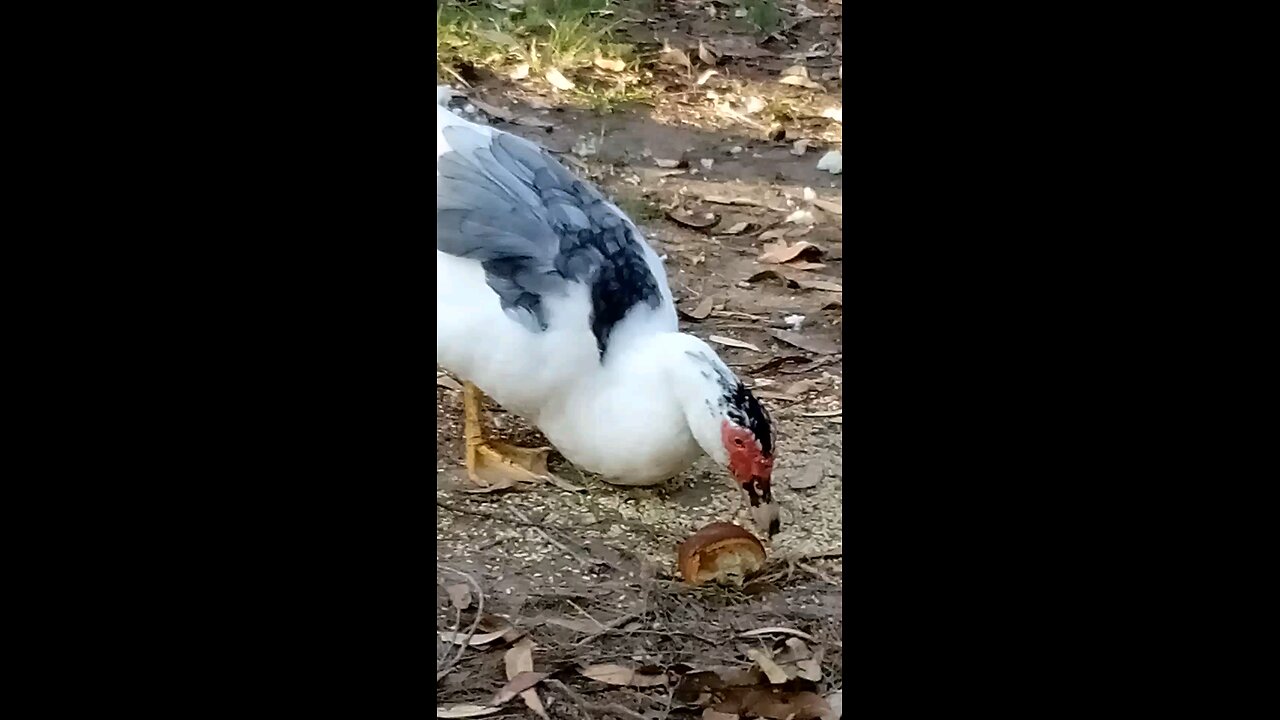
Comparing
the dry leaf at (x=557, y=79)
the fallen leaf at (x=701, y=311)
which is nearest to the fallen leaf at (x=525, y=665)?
the fallen leaf at (x=701, y=311)

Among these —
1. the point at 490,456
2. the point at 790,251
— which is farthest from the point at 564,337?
the point at 790,251

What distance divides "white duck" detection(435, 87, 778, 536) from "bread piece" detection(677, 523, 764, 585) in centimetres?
3

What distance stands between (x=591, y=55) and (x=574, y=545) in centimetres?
55

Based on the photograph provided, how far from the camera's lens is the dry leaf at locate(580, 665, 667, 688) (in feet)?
4.14

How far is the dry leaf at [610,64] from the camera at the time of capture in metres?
1.30

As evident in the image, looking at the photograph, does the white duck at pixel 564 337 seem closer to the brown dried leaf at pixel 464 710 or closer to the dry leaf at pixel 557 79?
the dry leaf at pixel 557 79

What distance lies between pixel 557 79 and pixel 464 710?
70 centimetres

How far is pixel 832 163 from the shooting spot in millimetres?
1313

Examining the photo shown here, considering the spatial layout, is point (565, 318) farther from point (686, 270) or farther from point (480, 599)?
point (480, 599)

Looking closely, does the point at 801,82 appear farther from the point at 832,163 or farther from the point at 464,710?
the point at 464,710

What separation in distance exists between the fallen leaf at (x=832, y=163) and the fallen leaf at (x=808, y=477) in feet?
1.08

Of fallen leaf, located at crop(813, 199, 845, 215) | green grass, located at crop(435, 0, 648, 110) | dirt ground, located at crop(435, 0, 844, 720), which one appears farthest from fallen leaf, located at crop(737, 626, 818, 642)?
green grass, located at crop(435, 0, 648, 110)

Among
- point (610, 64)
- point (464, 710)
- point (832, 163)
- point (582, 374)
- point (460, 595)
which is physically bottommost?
point (464, 710)

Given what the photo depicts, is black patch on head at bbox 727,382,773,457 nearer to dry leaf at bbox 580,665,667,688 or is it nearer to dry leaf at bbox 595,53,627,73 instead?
dry leaf at bbox 580,665,667,688
